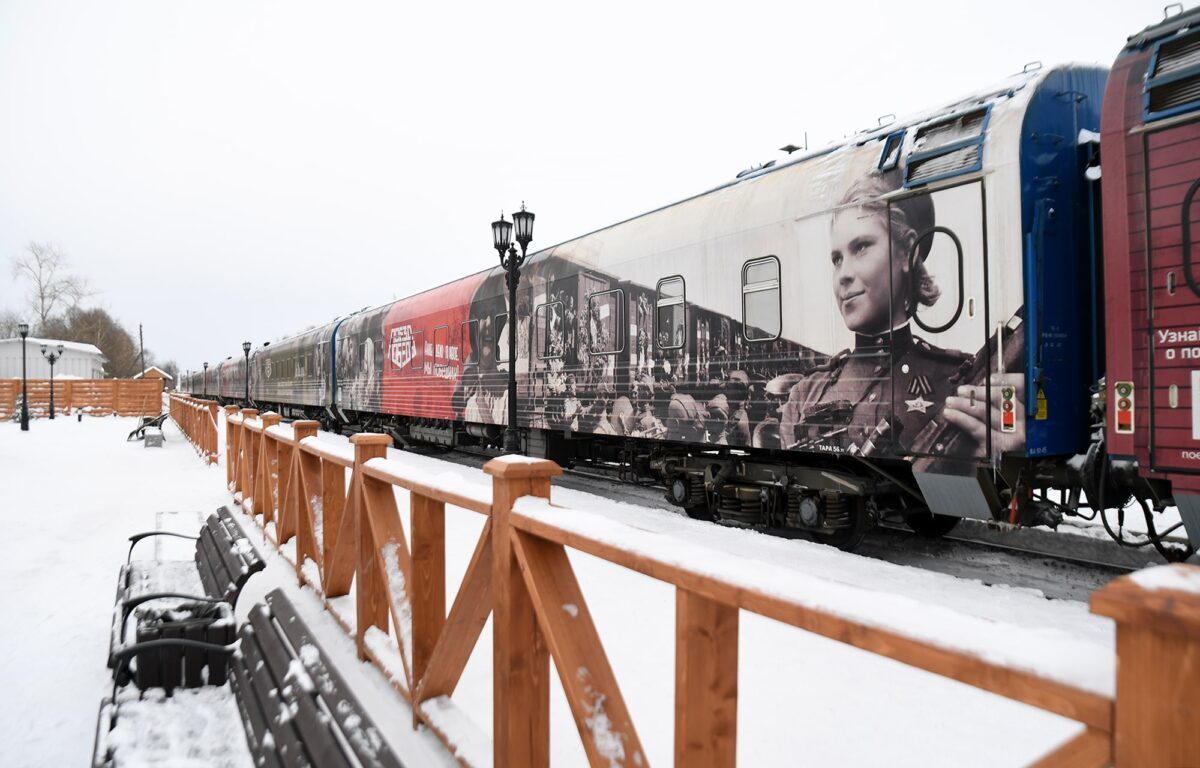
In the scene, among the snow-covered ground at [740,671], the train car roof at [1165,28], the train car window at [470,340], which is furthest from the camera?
the train car window at [470,340]

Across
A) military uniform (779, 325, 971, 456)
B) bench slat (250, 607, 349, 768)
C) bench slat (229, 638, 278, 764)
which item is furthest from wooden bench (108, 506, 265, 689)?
military uniform (779, 325, 971, 456)

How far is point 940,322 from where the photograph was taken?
197 inches

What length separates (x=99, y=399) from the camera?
4059 centimetres

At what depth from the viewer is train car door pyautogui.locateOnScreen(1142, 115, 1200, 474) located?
4.10 m

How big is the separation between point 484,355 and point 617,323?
13.8 ft

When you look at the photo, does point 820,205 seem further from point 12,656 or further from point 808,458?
point 12,656

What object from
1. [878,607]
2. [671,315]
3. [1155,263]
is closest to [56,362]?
[671,315]

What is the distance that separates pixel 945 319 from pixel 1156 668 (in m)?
4.64

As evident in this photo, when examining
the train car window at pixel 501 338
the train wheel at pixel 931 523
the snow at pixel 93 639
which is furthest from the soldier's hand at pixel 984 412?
the train car window at pixel 501 338

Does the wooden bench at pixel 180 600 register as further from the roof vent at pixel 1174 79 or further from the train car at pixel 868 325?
the roof vent at pixel 1174 79

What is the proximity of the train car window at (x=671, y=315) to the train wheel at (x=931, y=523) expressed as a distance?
2887 mm

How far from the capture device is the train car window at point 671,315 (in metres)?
7.41

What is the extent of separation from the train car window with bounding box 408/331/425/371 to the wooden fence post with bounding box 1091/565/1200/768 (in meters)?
14.3

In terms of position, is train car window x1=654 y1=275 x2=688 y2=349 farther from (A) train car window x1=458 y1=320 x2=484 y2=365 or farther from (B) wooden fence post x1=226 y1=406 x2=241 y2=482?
(B) wooden fence post x1=226 y1=406 x2=241 y2=482
